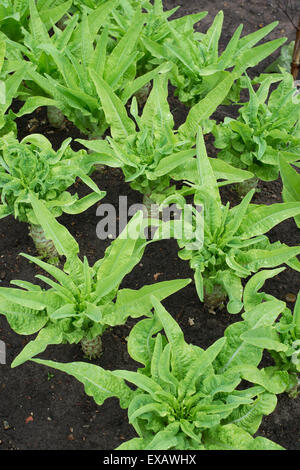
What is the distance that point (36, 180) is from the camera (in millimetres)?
2893

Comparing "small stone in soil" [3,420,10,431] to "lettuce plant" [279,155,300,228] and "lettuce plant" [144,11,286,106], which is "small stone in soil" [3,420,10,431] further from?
"lettuce plant" [144,11,286,106]

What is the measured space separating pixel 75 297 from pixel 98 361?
1.61ft

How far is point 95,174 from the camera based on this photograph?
3666 mm

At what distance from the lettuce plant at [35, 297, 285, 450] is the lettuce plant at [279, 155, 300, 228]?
1134 mm

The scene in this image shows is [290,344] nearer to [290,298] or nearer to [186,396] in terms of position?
[186,396]

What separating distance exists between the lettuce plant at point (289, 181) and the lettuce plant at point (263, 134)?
62mm

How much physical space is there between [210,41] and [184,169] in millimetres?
1105

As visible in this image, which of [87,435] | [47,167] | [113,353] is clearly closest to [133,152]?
[47,167]

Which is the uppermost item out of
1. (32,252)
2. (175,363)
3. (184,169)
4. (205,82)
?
(205,82)

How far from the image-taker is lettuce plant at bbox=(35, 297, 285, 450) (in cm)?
216

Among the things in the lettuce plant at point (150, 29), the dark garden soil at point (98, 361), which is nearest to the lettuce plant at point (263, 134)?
the dark garden soil at point (98, 361)

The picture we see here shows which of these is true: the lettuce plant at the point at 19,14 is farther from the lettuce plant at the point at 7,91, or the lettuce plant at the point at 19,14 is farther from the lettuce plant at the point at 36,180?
the lettuce plant at the point at 36,180
